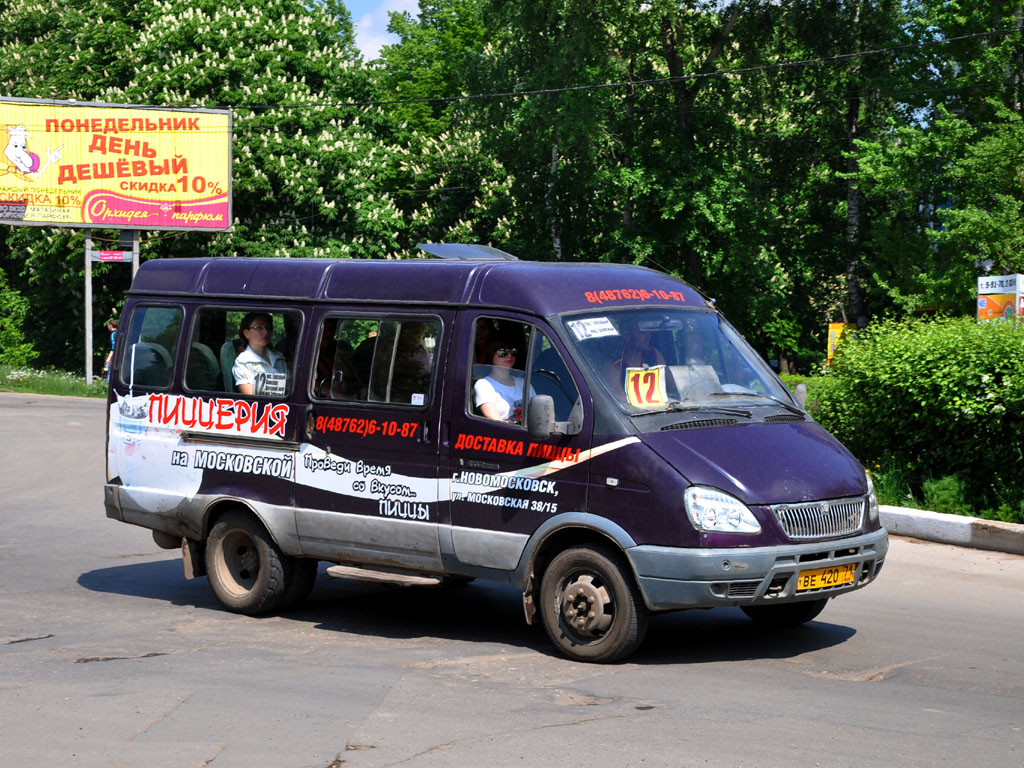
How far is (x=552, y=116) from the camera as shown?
3747 cm

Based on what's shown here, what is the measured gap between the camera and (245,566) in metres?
9.51

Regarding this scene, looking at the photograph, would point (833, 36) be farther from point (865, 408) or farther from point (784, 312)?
point (865, 408)

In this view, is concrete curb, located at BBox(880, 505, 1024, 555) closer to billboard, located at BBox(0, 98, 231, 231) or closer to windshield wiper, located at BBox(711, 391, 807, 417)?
windshield wiper, located at BBox(711, 391, 807, 417)

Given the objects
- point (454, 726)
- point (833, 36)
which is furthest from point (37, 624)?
point (833, 36)

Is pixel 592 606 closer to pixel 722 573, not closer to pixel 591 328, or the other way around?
pixel 722 573

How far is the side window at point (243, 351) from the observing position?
9227mm

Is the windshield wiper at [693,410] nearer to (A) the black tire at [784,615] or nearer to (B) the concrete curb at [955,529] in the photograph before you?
(A) the black tire at [784,615]


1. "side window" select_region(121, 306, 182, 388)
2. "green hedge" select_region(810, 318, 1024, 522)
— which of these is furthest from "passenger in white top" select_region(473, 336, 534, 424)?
"green hedge" select_region(810, 318, 1024, 522)

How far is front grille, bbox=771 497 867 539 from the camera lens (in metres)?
7.33

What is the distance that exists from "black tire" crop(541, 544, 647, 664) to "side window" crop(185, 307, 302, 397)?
249cm

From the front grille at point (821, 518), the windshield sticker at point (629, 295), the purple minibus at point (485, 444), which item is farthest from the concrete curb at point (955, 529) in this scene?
the windshield sticker at point (629, 295)

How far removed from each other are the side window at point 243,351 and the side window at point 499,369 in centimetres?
152

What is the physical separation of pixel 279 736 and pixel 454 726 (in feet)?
2.58

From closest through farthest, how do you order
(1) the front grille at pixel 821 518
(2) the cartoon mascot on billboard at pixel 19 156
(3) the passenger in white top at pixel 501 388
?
(1) the front grille at pixel 821 518, (3) the passenger in white top at pixel 501 388, (2) the cartoon mascot on billboard at pixel 19 156
